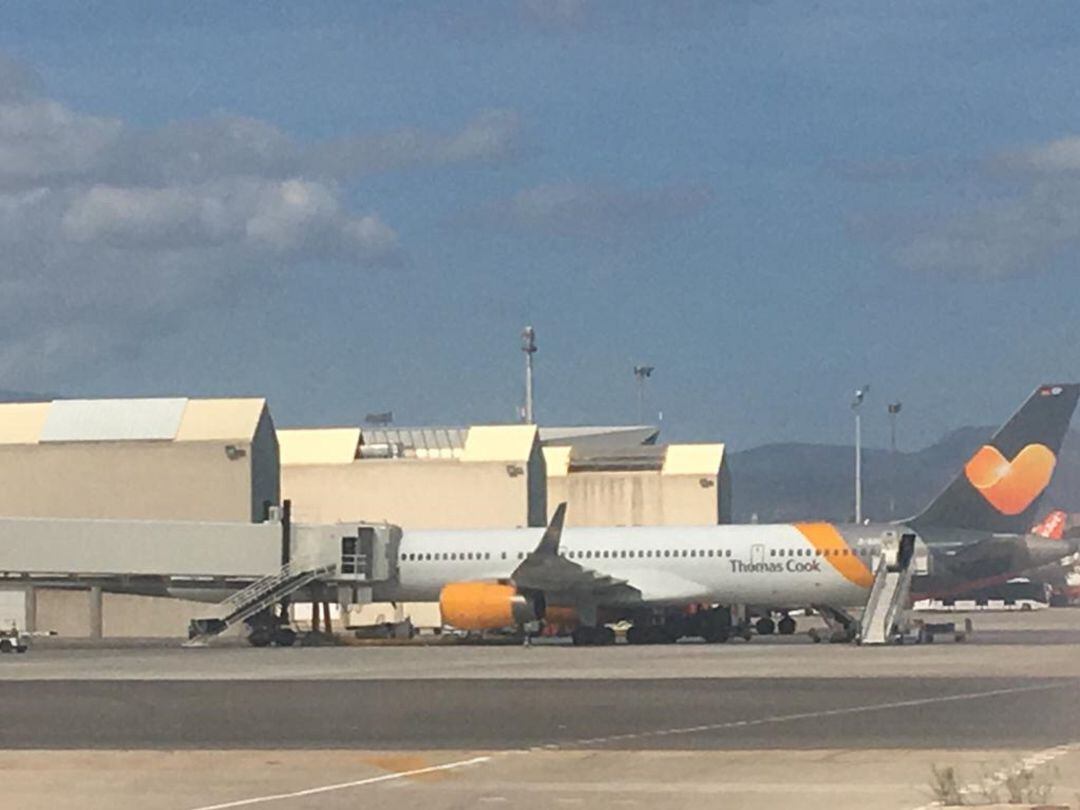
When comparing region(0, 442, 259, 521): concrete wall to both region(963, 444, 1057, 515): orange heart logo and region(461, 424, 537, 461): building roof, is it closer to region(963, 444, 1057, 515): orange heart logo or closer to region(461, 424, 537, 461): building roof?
region(461, 424, 537, 461): building roof

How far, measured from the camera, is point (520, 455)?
98.3m

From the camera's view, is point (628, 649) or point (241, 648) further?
point (241, 648)

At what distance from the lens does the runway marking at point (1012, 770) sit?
66.3 ft

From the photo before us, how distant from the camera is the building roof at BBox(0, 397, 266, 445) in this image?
86.9 m

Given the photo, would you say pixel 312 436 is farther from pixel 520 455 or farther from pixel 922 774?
pixel 922 774

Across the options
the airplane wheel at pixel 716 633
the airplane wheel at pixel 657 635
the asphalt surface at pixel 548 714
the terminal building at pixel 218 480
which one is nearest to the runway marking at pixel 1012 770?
the asphalt surface at pixel 548 714

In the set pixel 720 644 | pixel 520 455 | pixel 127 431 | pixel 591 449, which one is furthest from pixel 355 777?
pixel 591 449

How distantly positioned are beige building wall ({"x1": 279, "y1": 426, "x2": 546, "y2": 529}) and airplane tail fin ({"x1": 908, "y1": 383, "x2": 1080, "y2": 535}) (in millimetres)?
29766

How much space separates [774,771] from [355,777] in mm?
4730

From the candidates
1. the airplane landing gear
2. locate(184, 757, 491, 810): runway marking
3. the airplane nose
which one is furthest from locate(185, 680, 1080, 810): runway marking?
the airplane landing gear

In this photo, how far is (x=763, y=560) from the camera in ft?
233

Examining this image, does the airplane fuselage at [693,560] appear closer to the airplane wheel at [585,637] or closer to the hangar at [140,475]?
the airplane wheel at [585,637]

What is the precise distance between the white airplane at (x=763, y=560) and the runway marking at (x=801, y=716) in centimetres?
2995

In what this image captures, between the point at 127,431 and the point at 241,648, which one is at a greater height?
the point at 127,431
